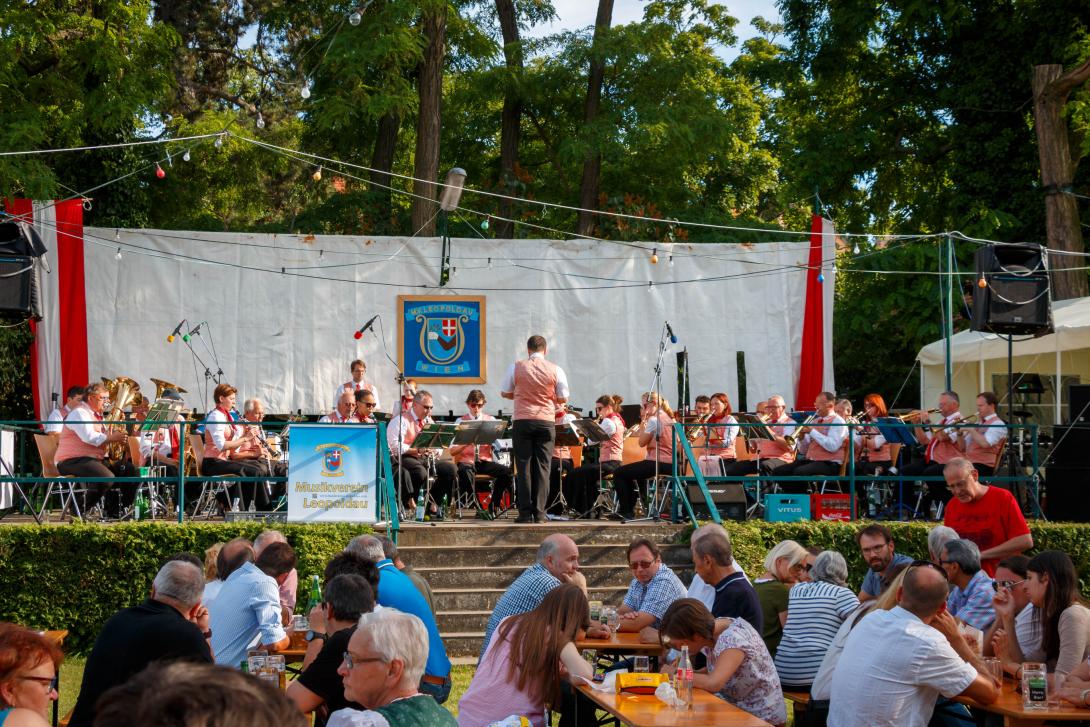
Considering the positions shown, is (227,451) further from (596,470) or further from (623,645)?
(623,645)

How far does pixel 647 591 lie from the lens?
7.99m

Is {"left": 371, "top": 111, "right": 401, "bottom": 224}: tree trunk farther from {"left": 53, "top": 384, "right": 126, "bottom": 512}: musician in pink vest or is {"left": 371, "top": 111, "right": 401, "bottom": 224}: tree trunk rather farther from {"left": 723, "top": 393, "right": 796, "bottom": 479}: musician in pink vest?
{"left": 53, "top": 384, "right": 126, "bottom": 512}: musician in pink vest

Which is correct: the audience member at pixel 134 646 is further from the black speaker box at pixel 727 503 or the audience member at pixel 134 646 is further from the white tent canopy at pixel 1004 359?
the white tent canopy at pixel 1004 359

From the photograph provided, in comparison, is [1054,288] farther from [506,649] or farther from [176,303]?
[506,649]

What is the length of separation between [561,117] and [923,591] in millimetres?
19831

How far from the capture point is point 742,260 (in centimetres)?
1852

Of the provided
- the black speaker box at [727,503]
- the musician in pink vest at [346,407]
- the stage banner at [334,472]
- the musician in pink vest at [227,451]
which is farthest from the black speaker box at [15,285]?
the black speaker box at [727,503]

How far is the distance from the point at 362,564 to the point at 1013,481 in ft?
27.9

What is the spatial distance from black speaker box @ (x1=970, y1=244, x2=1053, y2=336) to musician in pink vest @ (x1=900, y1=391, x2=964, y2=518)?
115cm

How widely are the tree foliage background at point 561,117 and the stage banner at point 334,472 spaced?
8133 mm

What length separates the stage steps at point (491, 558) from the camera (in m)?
11.0

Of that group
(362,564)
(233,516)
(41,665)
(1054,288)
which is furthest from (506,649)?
Result: (1054,288)

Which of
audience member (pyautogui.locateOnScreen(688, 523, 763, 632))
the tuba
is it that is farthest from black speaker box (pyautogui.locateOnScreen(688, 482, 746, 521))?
the tuba

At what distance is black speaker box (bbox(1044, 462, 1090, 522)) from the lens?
1260 centimetres
